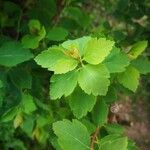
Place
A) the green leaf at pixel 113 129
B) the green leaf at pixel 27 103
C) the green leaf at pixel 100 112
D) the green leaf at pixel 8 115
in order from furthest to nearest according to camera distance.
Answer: the green leaf at pixel 27 103
the green leaf at pixel 8 115
the green leaf at pixel 113 129
the green leaf at pixel 100 112

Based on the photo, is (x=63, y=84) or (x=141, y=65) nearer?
(x=63, y=84)

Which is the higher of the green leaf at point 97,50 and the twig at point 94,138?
the green leaf at point 97,50

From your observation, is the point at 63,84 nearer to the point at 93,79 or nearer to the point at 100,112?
the point at 93,79

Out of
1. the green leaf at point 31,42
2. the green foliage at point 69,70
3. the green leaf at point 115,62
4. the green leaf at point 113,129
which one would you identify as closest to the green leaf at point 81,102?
the green foliage at point 69,70

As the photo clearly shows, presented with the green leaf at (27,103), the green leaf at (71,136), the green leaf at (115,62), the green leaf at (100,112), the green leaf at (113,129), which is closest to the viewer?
the green leaf at (71,136)

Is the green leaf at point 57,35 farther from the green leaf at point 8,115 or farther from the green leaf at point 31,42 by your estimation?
the green leaf at point 8,115

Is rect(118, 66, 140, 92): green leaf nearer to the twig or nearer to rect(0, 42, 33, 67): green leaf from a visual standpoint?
the twig

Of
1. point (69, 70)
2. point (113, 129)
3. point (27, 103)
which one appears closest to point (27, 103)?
point (27, 103)

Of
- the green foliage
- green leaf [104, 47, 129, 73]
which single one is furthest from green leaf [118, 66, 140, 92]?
green leaf [104, 47, 129, 73]
